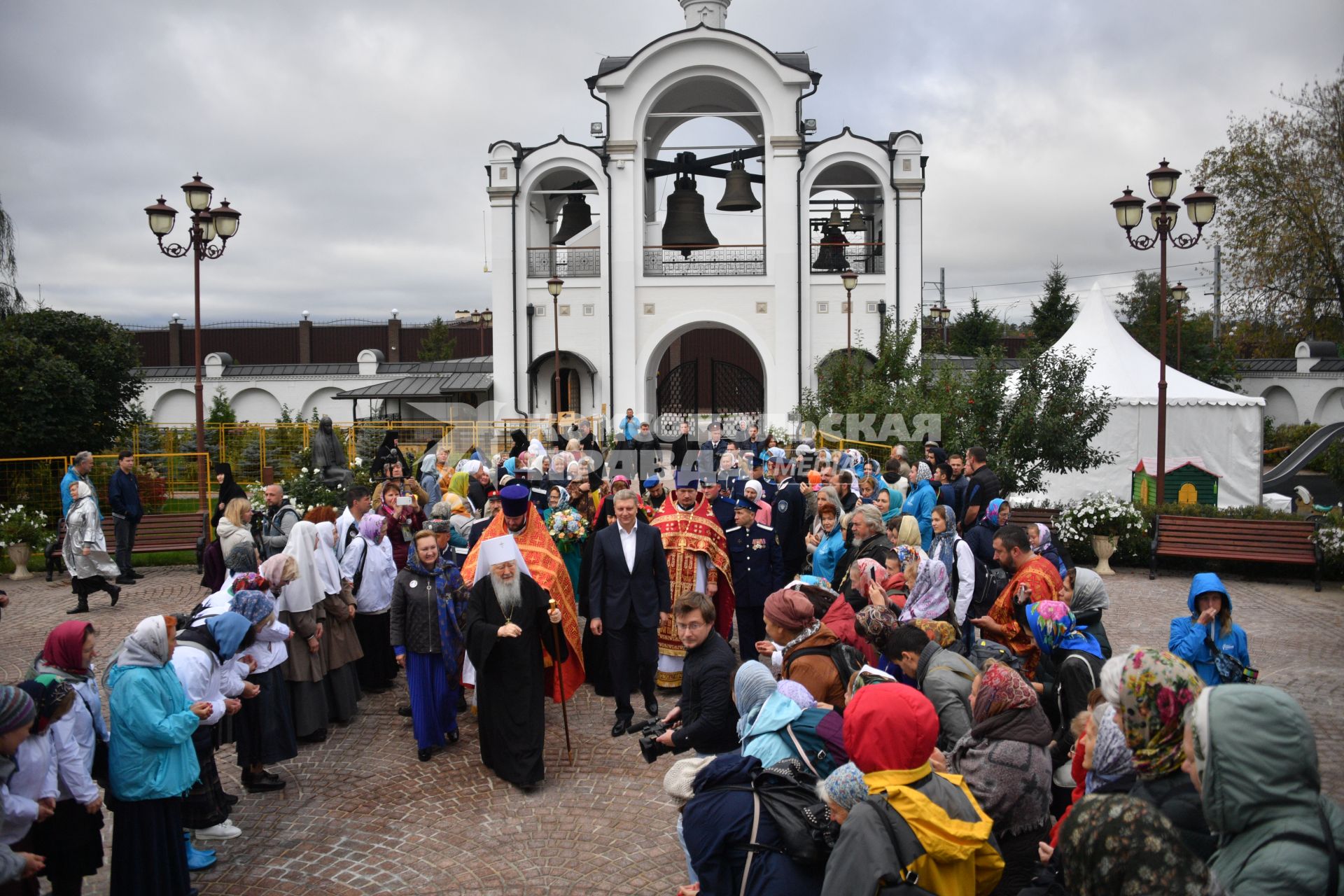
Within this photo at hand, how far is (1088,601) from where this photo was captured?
223 inches

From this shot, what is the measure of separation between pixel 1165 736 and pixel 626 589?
5.01 m

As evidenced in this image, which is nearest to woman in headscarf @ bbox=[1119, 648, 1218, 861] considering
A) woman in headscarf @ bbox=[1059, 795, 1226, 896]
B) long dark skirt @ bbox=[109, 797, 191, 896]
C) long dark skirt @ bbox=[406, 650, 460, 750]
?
woman in headscarf @ bbox=[1059, 795, 1226, 896]

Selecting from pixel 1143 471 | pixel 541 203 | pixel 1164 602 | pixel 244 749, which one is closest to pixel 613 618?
pixel 244 749

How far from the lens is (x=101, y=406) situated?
18.9 meters

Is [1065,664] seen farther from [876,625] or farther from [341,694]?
[341,694]

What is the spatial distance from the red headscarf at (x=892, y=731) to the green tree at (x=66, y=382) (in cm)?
1830

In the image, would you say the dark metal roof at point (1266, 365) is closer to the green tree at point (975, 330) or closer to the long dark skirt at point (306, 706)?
the green tree at point (975, 330)

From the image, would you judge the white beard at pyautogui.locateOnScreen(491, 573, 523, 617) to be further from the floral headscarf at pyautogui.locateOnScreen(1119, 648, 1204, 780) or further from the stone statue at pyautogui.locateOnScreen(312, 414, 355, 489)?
the stone statue at pyautogui.locateOnScreen(312, 414, 355, 489)

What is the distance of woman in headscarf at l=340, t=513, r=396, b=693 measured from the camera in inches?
312

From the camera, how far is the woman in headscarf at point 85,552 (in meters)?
11.6

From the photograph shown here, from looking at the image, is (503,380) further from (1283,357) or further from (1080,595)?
(1283,357)

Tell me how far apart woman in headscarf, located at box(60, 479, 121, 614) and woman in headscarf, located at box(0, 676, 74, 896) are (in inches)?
332

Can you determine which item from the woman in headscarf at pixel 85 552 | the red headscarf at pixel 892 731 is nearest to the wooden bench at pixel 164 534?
the woman in headscarf at pixel 85 552

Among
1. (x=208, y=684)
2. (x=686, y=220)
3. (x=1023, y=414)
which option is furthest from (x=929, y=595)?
(x=686, y=220)
